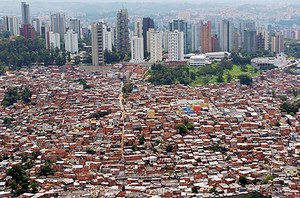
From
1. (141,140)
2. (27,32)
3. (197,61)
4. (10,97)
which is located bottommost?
(141,140)

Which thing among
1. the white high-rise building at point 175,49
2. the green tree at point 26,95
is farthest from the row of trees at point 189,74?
the green tree at point 26,95

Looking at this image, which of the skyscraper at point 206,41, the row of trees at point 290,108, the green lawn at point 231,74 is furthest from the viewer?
the skyscraper at point 206,41

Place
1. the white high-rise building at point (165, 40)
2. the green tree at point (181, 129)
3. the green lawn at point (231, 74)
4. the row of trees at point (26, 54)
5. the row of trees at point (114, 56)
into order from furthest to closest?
the white high-rise building at point (165, 40) < the row of trees at point (114, 56) < the row of trees at point (26, 54) < the green lawn at point (231, 74) < the green tree at point (181, 129)

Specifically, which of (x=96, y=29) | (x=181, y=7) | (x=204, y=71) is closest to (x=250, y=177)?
(x=204, y=71)

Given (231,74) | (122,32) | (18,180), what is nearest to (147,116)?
(18,180)

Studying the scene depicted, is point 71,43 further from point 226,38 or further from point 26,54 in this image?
point 226,38

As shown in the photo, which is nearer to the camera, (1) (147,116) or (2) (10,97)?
(1) (147,116)

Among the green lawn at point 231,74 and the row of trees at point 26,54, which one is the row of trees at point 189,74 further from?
the row of trees at point 26,54

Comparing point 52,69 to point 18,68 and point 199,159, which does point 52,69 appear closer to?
point 18,68
